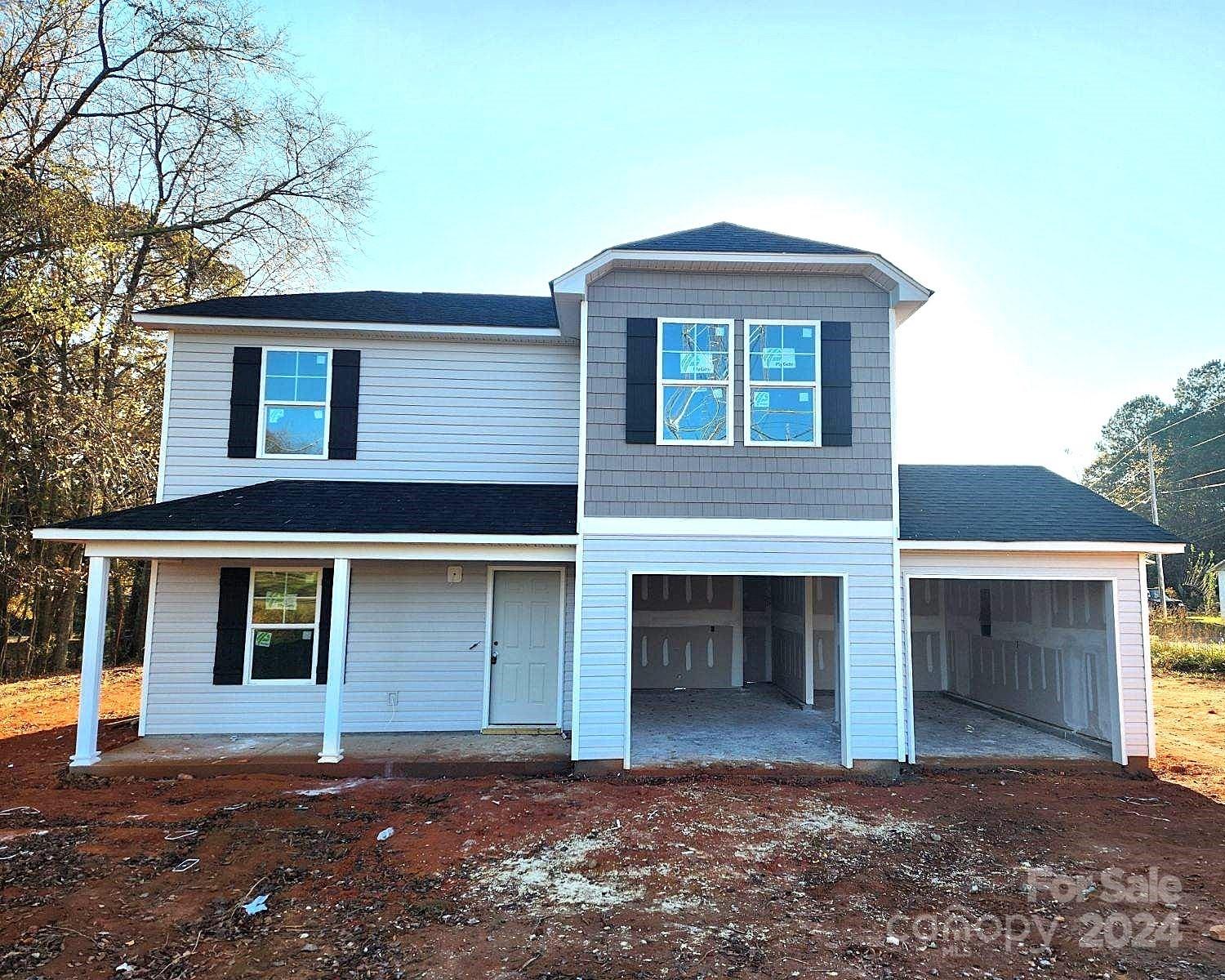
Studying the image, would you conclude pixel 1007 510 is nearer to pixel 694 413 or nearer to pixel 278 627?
pixel 694 413

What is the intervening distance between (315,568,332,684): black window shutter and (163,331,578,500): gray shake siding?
1379mm

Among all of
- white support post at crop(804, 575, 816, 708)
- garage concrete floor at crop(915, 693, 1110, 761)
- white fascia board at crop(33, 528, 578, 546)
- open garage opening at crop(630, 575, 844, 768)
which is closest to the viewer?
white fascia board at crop(33, 528, 578, 546)

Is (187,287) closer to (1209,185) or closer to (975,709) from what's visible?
(975,709)

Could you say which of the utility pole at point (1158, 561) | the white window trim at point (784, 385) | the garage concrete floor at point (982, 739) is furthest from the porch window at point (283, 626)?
the utility pole at point (1158, 561)

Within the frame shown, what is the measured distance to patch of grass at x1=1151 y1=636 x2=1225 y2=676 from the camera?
14039 millimetres

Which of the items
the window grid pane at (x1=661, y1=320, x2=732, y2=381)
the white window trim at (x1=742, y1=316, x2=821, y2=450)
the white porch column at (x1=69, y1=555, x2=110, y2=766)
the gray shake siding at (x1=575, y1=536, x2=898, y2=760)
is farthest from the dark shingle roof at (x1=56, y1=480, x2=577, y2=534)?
the white window trim at (x1=742, y1=316, x2=821, y2=450)

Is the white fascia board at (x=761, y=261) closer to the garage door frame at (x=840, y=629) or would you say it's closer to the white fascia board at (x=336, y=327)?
the white fascia board at (x=336, y=327)

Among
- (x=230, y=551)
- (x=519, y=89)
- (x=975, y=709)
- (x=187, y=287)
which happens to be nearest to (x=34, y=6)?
(x=187, y=287)

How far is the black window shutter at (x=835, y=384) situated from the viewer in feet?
23.7

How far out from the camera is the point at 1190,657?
14.6 metres

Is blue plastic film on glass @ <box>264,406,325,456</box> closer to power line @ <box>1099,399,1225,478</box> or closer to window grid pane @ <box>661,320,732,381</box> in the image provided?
window grid pane @ <box>661,320,732,381</box>

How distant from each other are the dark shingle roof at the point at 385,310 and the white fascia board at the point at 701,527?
3.17 m

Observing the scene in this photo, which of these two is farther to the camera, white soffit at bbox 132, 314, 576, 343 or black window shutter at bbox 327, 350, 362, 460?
black window shutter at bbox 327, 350, 362, 460

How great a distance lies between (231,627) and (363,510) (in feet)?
7.97
